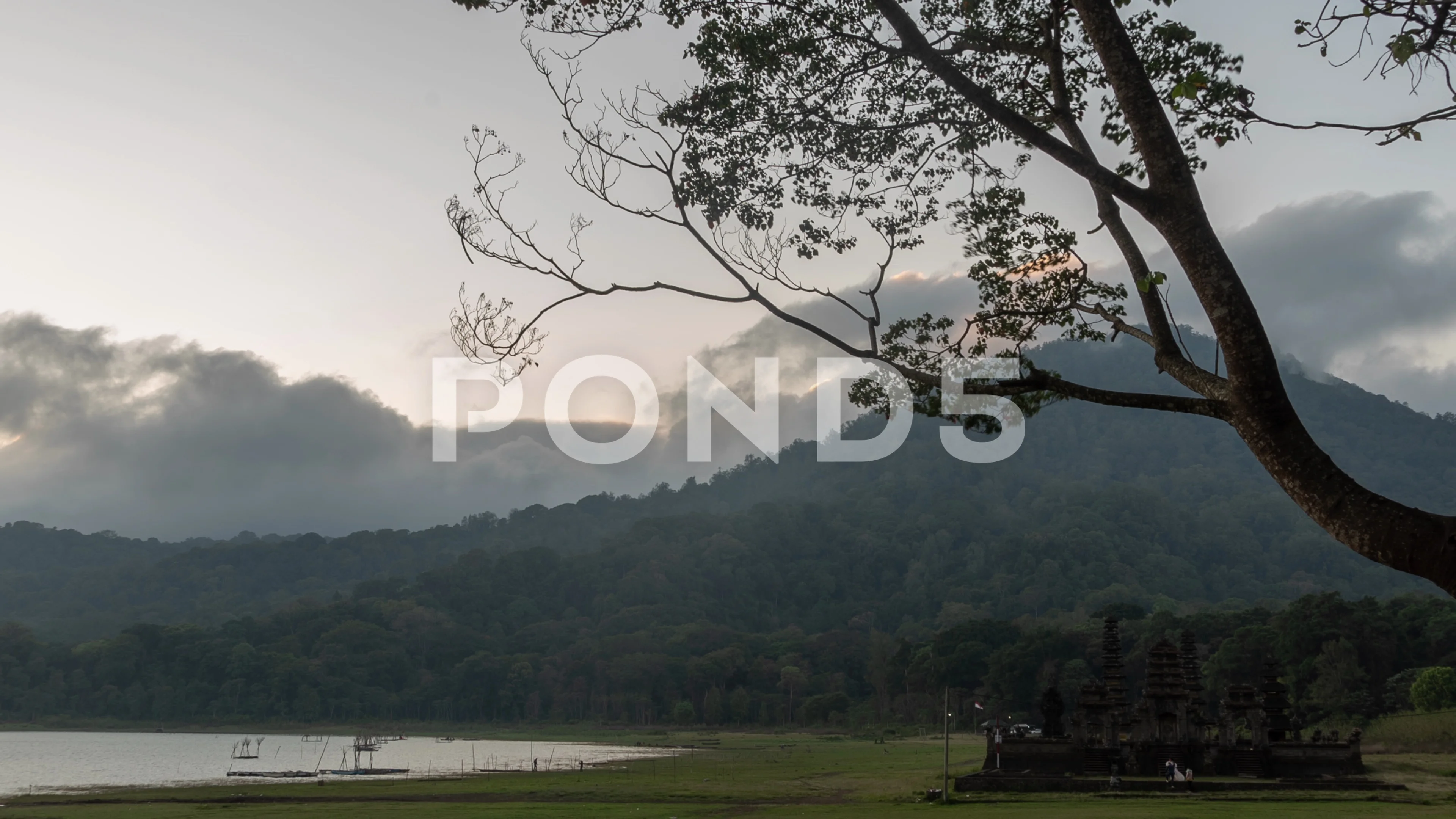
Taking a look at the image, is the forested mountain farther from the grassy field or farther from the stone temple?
the stone temple

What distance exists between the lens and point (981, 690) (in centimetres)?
10138

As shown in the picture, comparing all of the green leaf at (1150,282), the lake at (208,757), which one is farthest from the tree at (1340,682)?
the green leaf at (1150,282)

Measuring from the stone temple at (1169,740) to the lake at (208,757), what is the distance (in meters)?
35.0

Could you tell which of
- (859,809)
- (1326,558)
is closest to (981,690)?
(859,809)

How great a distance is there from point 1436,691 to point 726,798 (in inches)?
1821

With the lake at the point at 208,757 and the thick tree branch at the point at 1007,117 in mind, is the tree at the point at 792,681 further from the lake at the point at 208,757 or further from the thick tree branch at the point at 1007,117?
the thick tree branch at the point at 1007,117

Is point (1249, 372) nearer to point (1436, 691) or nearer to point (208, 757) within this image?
point (1436, 691)

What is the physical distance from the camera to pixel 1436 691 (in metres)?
61.9

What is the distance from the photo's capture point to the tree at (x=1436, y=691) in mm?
61562

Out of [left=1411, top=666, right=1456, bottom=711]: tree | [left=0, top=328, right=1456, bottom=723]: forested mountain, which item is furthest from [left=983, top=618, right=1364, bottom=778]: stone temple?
[left=0, top=328, right=1456, bottom=723]: forested mountain

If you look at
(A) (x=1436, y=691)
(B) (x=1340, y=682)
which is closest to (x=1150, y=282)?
(A) (x=1436, y=691)

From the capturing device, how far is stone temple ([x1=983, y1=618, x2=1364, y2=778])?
37.6 meters

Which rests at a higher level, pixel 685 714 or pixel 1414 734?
pixel 1414 734

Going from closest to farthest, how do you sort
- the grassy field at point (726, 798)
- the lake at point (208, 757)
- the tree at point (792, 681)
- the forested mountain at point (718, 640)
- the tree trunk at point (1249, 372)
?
the tree trunk at point (1249, 372) → the grassy field at point (726, 798) → the lake at point (208, 757) → the forested mountain at point (718, 640) → the tree at point (792, 681)
